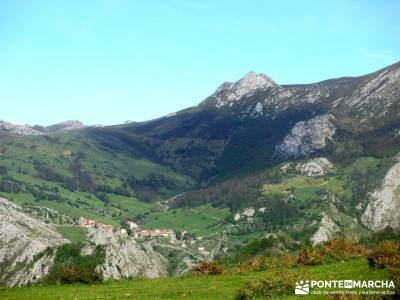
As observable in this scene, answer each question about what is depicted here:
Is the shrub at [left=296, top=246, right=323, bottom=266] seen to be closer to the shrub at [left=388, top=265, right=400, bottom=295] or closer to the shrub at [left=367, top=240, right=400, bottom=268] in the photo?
the shrub at [left=367, top=240, right=400, bottom=268]

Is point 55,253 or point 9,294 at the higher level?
point 9,294

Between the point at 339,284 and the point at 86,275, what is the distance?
74.7ft

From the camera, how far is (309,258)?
4550 centimetres

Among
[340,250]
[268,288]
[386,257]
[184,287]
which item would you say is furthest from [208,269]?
[386,257]

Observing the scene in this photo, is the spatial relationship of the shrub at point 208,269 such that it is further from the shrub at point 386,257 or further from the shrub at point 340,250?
the shrub at point 386,257

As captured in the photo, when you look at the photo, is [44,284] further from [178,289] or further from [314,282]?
[314,282]

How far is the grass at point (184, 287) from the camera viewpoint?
36.8 m

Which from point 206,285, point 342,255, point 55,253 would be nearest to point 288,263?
point 342,255

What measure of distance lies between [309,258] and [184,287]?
40.5ft

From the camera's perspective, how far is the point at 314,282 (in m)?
35.9

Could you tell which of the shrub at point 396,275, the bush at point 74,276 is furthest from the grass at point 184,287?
the bush at point 74,276

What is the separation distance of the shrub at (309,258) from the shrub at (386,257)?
22.0 ft

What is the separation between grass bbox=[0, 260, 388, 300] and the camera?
36.8 metres

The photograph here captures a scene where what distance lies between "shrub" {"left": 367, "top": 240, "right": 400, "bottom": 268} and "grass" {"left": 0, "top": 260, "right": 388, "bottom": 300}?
27.3 inches
